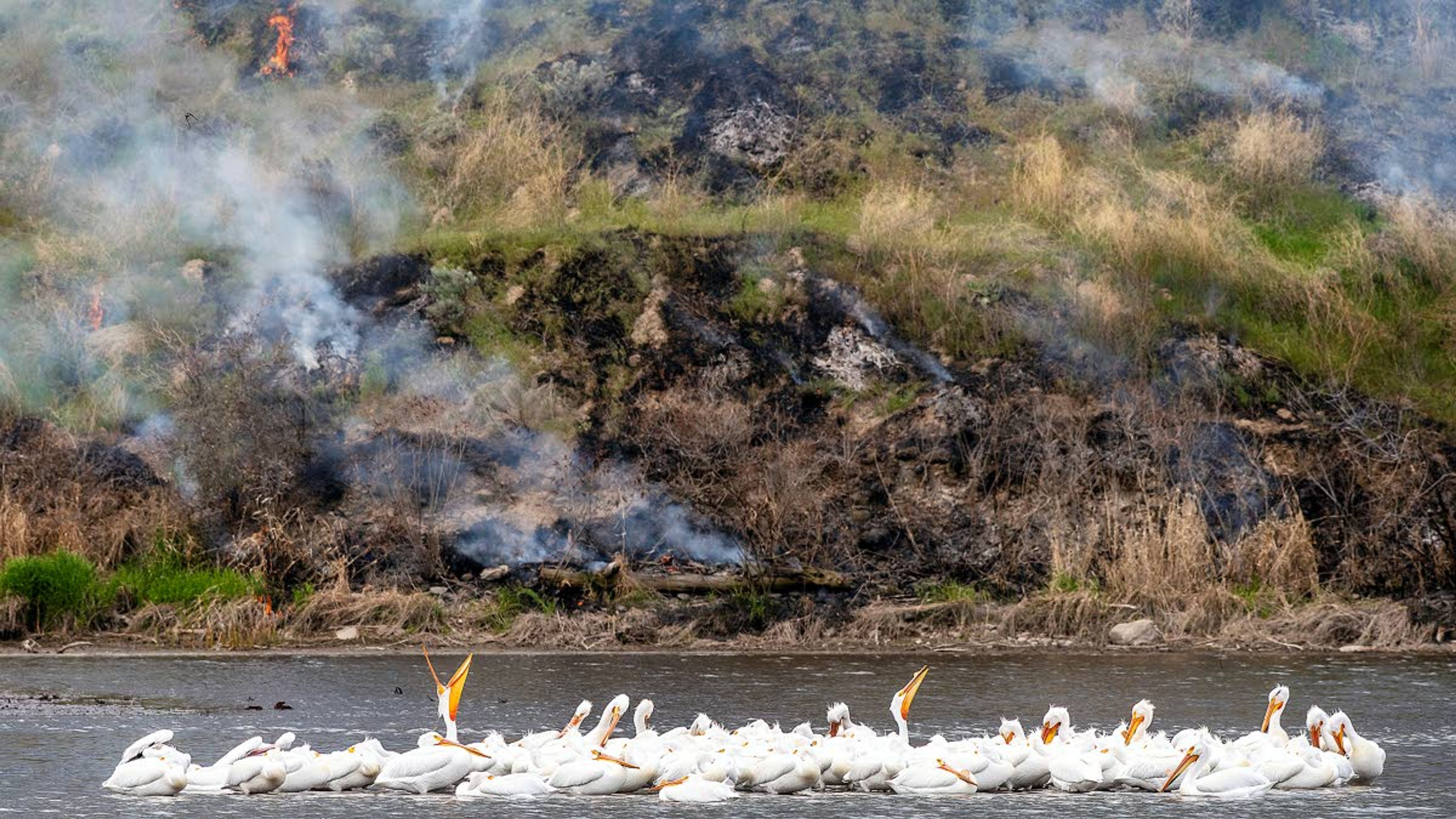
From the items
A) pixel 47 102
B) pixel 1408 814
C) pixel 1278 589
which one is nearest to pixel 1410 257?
pixel 1278 589

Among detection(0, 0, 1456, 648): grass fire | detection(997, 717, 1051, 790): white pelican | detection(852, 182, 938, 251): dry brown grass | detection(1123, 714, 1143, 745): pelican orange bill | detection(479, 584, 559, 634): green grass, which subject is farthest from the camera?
detection(852, 182, 938, 251): dry brown grass

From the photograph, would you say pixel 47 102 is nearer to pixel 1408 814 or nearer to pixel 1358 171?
pixel 1358 171

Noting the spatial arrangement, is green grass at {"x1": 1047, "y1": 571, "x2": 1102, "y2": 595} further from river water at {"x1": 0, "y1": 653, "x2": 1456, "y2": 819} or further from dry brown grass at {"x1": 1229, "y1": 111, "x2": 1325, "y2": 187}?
dry brown grass at {"x1": 1229, "y1": 111, "x2": 1325, "y2": 187}

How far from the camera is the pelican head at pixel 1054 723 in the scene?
15.5 m

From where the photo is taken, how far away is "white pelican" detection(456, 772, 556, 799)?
14211 millimetres

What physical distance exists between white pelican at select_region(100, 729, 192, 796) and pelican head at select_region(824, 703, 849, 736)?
529cm

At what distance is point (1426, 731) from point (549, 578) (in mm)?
12164

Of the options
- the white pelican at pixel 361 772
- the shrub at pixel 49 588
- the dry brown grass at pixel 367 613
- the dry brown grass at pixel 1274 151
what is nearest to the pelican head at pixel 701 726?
the white pelican at pixel 361 772

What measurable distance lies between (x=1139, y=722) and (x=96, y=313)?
21.6 meters

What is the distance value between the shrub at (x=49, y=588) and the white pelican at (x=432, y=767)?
10.8 metres

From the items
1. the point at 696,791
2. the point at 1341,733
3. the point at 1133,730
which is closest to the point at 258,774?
the point at 696,791

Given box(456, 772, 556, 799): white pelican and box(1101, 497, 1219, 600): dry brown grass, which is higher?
box(1101, 497, 1219, 600): dry brown grass

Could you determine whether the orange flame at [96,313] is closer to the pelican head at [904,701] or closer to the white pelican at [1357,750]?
the pelican head at [904,701]

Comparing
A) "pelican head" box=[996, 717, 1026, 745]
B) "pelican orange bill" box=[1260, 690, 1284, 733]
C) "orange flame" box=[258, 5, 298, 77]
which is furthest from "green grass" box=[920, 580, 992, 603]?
"orange flame" box=[258, 5, 298, 77]
